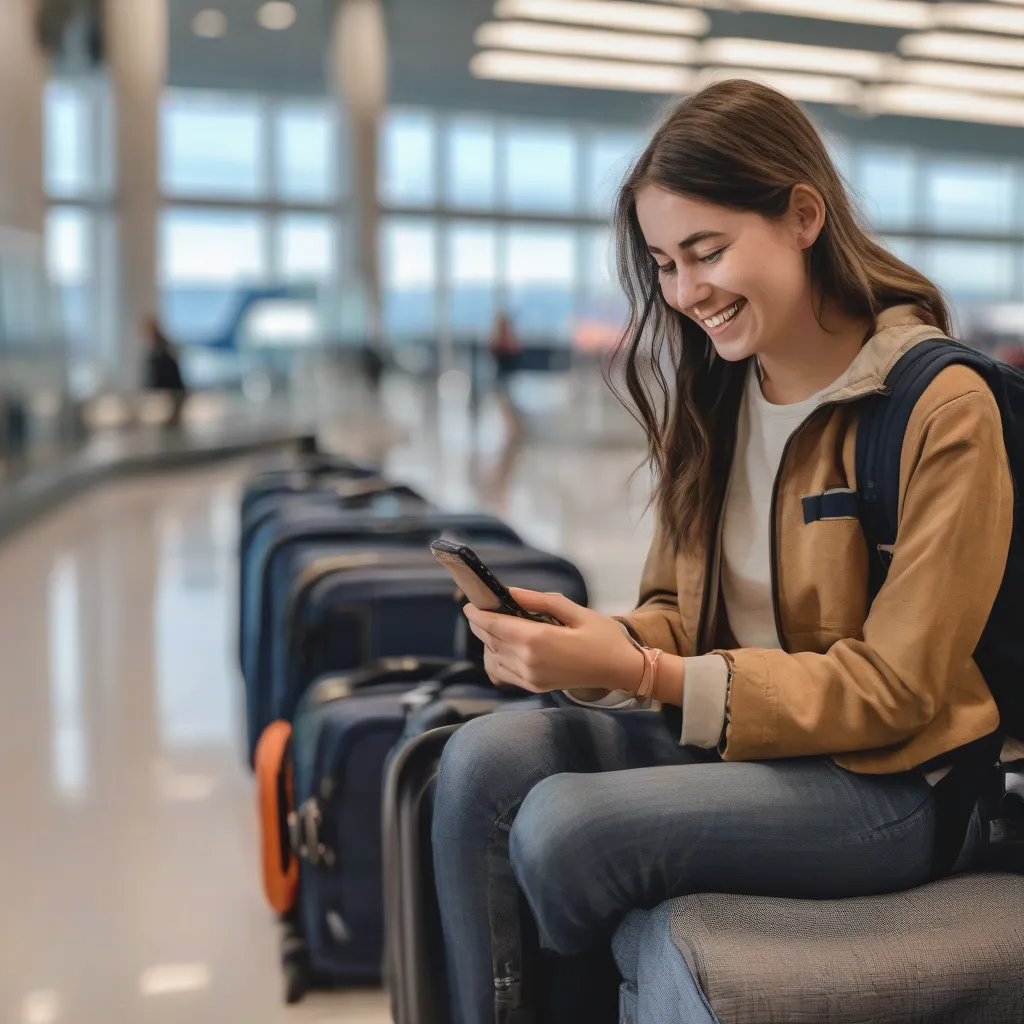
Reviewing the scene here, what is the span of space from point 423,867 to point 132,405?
14583 millimetres

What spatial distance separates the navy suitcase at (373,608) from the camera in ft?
9.24

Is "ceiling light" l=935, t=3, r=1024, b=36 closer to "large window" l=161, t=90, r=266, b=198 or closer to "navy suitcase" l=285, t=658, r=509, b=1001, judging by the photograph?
"navy suitcase" l=285, t=658, r=509, b=1001

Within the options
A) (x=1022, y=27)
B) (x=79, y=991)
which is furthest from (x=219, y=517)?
(x=1022, y=27)

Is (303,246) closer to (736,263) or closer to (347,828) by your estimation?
(347,828)

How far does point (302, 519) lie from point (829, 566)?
7.49ft

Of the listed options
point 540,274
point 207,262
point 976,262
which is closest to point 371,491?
point 207,262

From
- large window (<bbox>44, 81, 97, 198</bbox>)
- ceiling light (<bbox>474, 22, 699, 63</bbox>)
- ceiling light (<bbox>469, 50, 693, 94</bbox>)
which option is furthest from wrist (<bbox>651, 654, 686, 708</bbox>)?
ceiling light (<bbox>469, 50, 693, 94</bbox>)

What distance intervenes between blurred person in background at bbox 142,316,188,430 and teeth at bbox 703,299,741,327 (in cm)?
1427

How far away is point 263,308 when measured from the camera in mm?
21859

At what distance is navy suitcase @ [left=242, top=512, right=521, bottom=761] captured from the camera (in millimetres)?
2834

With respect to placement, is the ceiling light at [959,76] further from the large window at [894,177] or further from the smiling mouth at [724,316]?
the smiling mouth at [724,316]

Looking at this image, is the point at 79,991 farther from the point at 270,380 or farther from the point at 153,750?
the point at 270,380

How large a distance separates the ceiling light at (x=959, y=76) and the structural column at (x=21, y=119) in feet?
34.2

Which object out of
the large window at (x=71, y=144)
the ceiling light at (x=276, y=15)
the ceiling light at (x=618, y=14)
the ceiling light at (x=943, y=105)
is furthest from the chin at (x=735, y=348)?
the ceiling light at (x=276, y=15)
